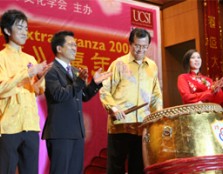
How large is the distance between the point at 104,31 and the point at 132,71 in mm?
1652

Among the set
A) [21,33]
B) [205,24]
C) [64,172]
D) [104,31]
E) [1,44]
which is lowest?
[64,172]

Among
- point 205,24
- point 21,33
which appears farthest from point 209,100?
point 205,24

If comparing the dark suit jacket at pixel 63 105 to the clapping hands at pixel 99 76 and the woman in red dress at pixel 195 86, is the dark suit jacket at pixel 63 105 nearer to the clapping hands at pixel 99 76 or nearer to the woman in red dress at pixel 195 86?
the clapping hands at pixel 99 76

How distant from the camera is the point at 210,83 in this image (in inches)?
128

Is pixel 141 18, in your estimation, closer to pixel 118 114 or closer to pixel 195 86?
pixel 195 86

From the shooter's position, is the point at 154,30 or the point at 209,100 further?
the point at 154,30

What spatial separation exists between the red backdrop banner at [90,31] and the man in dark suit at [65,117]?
126 cm

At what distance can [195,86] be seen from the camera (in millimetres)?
3188

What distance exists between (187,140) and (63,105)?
921 millimetres

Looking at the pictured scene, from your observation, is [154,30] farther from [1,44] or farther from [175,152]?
[175,152]

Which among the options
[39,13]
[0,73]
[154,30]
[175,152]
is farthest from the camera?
[154,30]

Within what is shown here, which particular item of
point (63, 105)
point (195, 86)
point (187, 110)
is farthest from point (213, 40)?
point (187, 110)

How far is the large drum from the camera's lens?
1.52 m

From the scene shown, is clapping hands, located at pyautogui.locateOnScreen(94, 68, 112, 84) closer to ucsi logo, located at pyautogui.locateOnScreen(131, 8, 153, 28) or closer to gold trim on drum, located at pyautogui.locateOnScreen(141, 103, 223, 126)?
gold trim on drum, located at pyautogui.locateOnScreen(141, 103, 223, 126)
